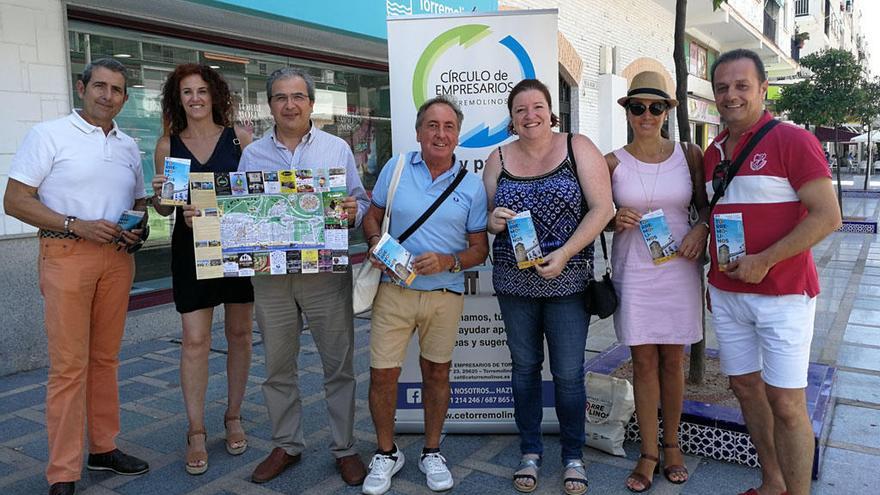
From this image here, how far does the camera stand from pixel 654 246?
2.95 metres

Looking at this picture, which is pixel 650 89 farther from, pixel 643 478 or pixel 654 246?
pixel 643 478

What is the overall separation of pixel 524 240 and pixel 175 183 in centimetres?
157

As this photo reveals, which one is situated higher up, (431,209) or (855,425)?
(431,209)

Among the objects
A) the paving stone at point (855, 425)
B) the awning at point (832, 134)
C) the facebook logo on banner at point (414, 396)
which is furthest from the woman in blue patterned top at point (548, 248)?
the awning at point (832, 134)

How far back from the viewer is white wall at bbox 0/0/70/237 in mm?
4910

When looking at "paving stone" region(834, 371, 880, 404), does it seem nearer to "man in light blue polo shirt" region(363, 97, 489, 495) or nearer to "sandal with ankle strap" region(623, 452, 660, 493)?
"sandal with ankle strap" region(623, 452, 660, 493)

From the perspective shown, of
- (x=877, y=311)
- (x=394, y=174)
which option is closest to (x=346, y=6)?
(x=394, y=174)

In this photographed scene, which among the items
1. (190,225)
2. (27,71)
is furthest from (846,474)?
(27,71)

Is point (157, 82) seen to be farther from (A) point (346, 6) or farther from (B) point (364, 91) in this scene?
(B) point (364, 91)

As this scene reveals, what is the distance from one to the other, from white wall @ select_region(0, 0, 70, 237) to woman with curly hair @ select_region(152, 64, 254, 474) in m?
2.39

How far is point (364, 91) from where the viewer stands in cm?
877

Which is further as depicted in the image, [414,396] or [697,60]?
[697,60]

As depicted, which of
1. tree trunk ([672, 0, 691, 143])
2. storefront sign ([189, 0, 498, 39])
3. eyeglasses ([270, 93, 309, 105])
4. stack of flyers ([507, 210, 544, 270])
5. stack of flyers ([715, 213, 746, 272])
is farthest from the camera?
storefront sign ([189, 0, 498, 39])

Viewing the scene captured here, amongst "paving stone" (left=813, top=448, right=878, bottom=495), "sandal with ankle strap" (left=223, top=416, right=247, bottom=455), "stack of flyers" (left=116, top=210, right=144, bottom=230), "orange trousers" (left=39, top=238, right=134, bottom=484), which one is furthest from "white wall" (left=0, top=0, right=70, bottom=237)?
"paving stone" (left=813, top=448, right=878, bottom=495)
